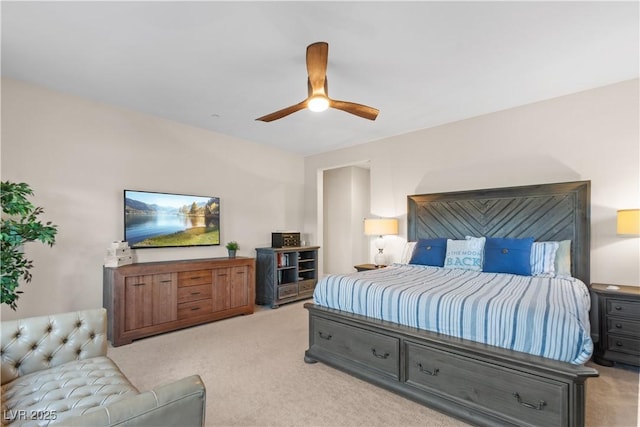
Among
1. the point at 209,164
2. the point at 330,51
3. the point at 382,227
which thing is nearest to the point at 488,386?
the point at 330,51

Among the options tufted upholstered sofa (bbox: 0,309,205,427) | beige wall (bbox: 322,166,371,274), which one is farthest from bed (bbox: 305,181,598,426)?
beige wall (bbox: 322,166,371,274)

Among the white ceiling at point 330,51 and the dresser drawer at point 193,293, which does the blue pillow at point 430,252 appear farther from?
the dresser drawer at point 193,293

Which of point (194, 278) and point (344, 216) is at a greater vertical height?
point (344, 216)

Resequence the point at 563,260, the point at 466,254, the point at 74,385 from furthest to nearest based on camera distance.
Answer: the point at 466,254 < the point at 563,260 < the point at 74,385

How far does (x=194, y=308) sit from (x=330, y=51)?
348cm

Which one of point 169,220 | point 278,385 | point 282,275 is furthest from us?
point 282,275

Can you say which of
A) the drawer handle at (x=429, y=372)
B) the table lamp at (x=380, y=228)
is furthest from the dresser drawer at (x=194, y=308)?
the drawer handle at (x=429, y=372)

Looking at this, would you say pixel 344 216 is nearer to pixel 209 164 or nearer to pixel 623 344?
pixel 209 164

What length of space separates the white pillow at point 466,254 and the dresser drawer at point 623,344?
124 centimetres

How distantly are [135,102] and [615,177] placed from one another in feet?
18.0

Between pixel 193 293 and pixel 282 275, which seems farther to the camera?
pixel 282 275

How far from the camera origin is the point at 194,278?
418 centimetres

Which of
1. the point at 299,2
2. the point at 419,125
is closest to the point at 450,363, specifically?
the point at 299,2

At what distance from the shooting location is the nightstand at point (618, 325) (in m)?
2.86
